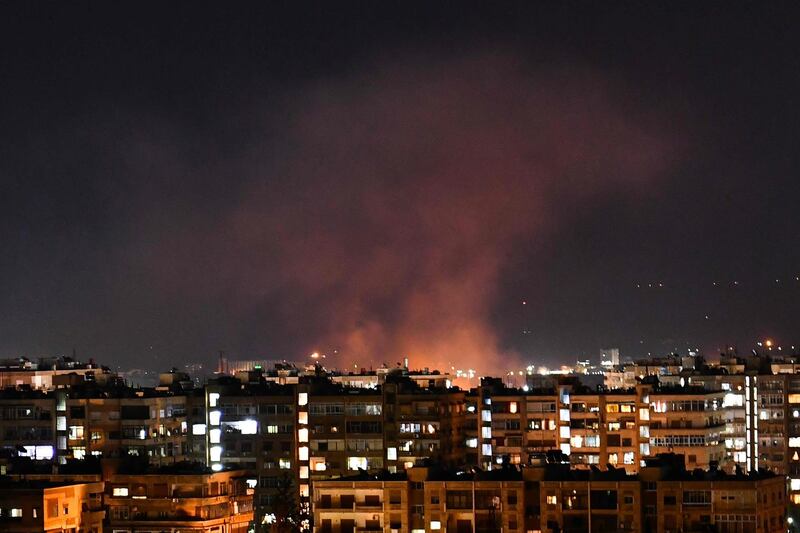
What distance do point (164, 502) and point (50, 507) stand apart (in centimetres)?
339

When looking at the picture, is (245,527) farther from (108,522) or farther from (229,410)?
(229,410)

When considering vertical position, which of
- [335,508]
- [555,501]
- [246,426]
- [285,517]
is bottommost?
[285,517]

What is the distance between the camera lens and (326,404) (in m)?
61.6

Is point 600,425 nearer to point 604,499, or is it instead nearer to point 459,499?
point 459,499

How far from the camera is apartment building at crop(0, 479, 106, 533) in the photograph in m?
42.8

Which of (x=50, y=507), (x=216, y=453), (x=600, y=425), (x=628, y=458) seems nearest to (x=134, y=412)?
(x=216, y=453)

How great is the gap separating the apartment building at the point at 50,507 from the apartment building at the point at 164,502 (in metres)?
0.62

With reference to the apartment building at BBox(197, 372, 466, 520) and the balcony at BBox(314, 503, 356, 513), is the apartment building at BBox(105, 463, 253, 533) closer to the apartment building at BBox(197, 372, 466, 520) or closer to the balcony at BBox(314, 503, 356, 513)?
the balcony at BBox(314, 503, 356, 513)

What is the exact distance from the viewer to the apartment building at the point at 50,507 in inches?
1684

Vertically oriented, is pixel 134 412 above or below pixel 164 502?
above

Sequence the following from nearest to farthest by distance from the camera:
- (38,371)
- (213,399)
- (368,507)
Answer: (368,507), (213,399), (38,371)

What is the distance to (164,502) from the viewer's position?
149 ft

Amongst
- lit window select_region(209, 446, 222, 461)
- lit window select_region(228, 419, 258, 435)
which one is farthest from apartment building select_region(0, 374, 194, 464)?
lit window select_region(228, 419, 258, 435)

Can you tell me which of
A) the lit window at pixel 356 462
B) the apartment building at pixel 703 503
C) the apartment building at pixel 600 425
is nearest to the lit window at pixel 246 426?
the lit window at pixel 356 462
